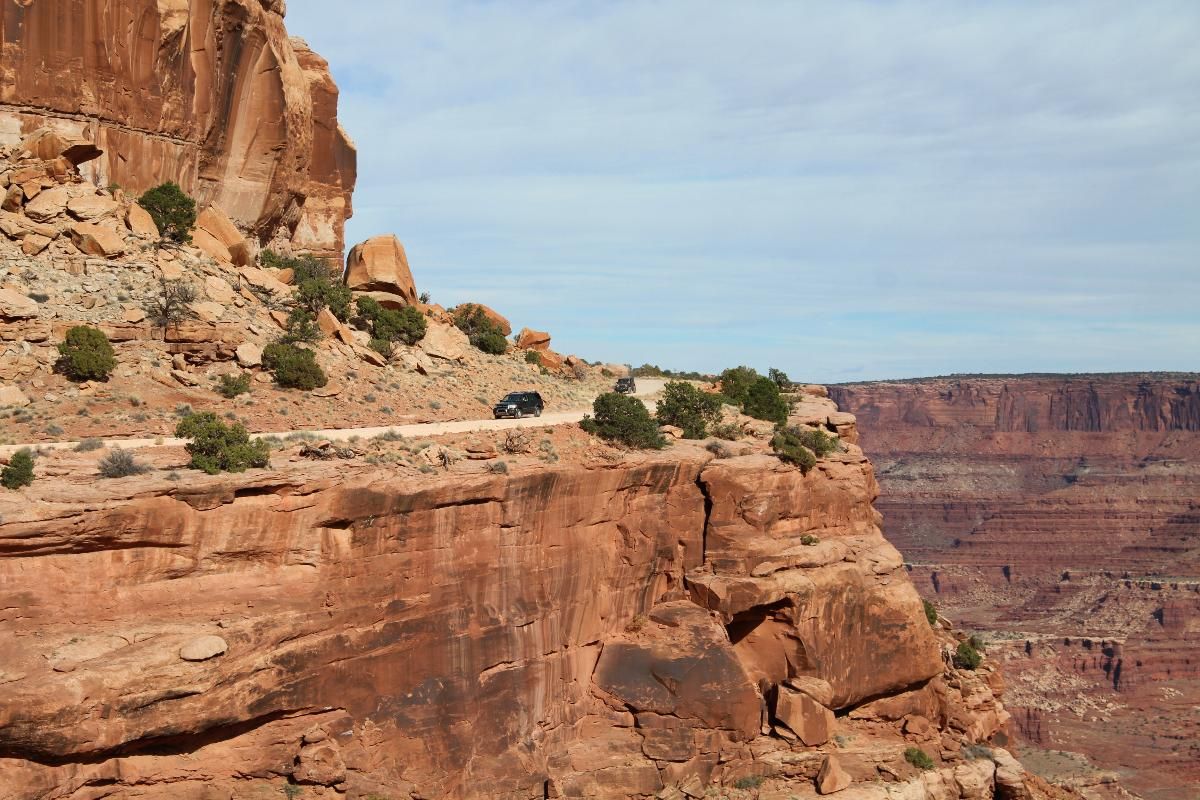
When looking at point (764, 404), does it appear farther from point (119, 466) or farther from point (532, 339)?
point (119, 466)

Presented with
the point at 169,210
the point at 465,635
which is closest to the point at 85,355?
the point at 169,210

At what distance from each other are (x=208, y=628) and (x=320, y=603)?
→ 263cm

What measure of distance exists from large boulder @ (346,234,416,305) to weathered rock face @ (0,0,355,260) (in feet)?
12.4

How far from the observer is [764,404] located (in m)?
46.8

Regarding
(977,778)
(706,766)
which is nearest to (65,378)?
(706,766)

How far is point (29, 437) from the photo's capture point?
28.6 m

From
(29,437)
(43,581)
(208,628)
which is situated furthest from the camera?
(29,437)

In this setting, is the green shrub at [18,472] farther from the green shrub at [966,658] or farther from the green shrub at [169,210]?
the green shrub at [966,658]

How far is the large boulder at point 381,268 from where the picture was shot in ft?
159

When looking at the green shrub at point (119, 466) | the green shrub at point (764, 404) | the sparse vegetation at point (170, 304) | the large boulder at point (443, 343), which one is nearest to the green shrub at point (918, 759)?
the green shrub at point (764, 404)

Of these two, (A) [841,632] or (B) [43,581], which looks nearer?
(B) [43,581]

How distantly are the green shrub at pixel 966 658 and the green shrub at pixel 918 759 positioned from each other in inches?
378

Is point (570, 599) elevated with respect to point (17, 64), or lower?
lower

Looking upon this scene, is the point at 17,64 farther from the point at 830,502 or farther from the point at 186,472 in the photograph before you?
the point at 830,502
